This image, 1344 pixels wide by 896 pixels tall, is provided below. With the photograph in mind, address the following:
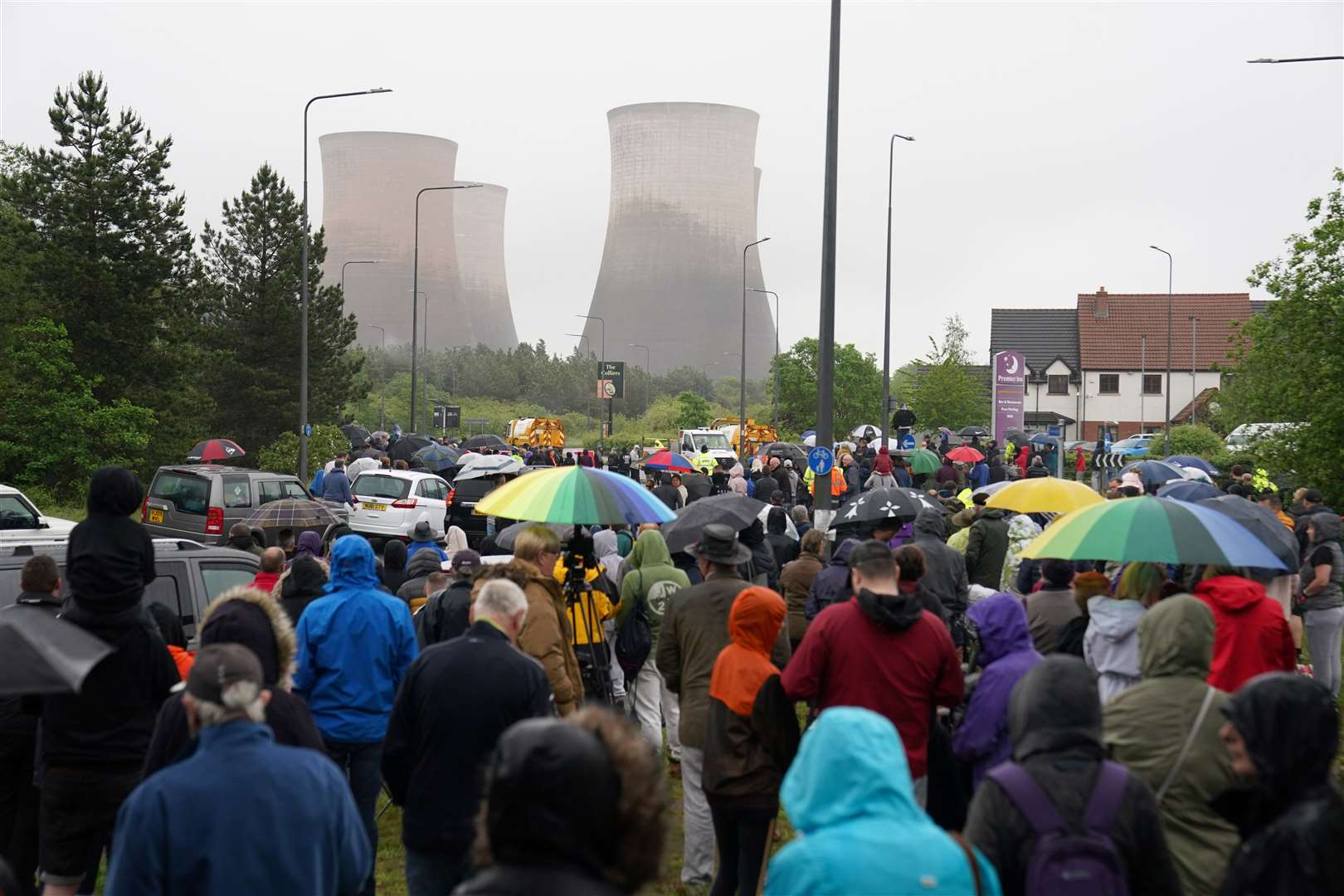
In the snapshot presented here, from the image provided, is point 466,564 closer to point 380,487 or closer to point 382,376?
point 380,487

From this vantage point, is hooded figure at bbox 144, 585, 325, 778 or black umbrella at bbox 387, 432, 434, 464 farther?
black umbrella at bbox 387, 432, 434, 464

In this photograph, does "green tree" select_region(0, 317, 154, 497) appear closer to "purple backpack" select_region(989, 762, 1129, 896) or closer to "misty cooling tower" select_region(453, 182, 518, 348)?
"purple backpack" select_region(989, 762, 1129, 896)

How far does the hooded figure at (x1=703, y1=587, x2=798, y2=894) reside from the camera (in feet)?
16.6

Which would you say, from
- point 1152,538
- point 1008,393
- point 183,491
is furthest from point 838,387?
point 1152,538

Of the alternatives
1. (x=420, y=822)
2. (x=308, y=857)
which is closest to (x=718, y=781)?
(x=420, y=822)

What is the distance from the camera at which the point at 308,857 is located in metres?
3.15

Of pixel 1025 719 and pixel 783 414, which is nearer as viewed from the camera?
pixel 1025 719

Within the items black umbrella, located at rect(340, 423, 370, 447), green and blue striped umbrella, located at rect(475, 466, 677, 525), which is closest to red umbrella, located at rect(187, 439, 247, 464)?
black umbrella, located at rect(340, 423, 370, 447)

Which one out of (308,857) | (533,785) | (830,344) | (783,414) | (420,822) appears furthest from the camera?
(783,414)

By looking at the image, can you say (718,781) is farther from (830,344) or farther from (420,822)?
(830,344)

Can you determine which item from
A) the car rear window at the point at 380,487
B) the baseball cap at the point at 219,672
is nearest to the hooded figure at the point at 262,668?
the baseball cap at the point at 219,672

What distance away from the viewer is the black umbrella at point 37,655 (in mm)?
3508

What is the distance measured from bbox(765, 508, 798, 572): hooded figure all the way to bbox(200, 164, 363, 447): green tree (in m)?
29.3

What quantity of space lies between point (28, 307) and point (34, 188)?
3.00m
